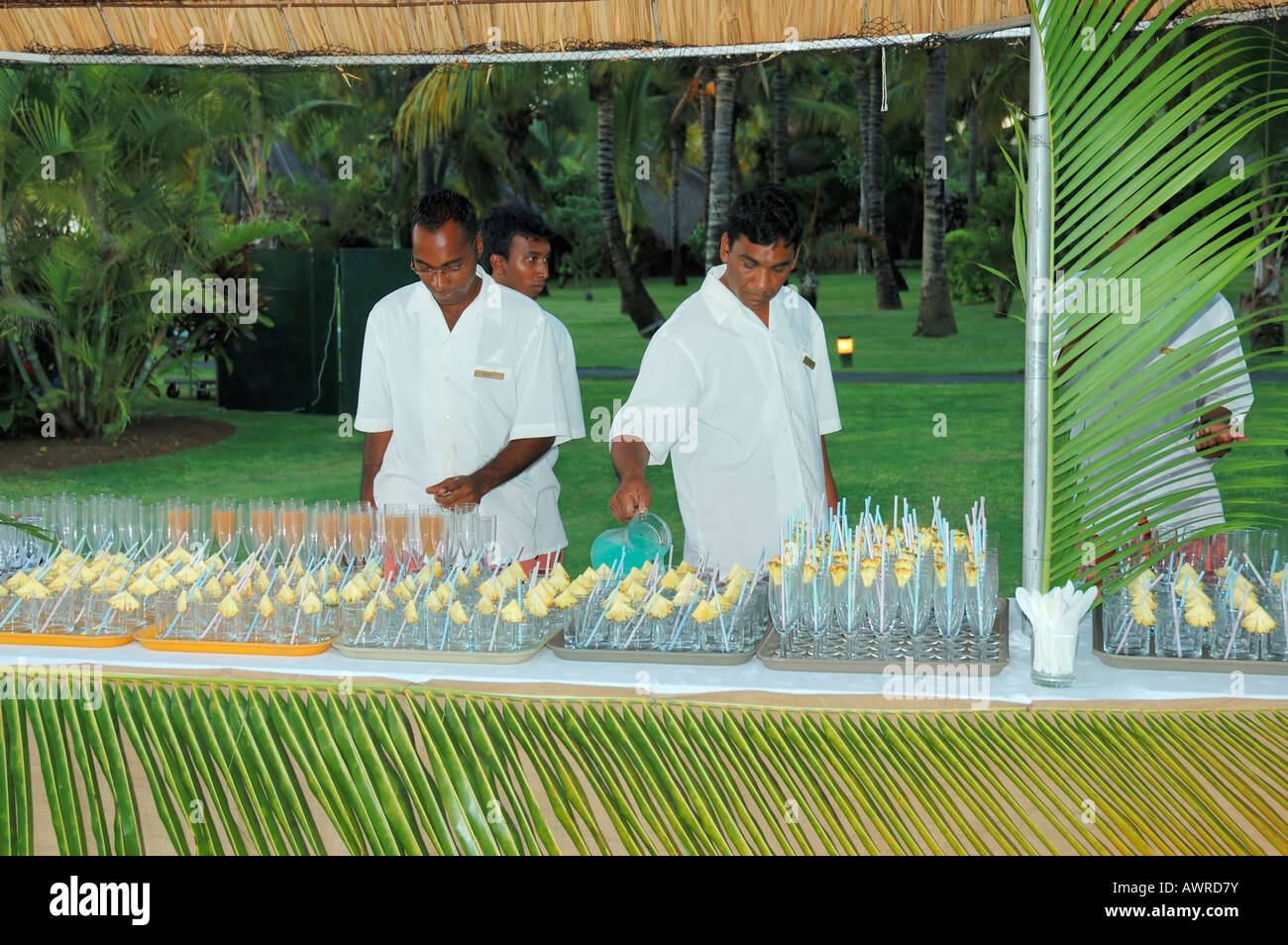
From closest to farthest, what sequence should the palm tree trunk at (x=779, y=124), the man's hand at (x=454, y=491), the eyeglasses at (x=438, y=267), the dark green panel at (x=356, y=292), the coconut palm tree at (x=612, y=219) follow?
the man's hand at (x=454, y=491), the eyeglasses at (x=438, y=267), the dark green panel at (x=356, y=292), the coconut palm tree at (x=612, y=219), the palm tree trunk at (x=779, y=124)

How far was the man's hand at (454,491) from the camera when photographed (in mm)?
3559

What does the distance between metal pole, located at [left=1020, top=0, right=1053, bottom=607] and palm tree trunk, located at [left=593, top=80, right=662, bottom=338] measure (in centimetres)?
1981

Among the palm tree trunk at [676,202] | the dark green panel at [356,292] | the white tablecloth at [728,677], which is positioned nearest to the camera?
the white tablecloth at [728,677]

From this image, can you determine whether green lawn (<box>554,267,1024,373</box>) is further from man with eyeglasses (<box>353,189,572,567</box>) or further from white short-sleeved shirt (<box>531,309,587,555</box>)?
man with eyeglasses (<box>353,189,572,567</box>)

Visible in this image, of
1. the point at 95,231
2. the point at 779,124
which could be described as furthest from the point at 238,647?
the point at 779,124

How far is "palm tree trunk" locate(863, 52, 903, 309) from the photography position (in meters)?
23.5

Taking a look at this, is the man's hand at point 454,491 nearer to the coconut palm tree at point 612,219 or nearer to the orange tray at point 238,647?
the orange tray at point 238,647

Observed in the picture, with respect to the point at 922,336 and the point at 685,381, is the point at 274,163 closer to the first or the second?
the point at 922,336

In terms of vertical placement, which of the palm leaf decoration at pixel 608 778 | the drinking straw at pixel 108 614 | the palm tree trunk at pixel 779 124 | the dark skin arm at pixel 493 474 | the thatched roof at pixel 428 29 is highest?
the palm tree trunk at pixel 779 124

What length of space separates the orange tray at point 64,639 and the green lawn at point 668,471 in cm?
548

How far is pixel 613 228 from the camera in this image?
22516mm

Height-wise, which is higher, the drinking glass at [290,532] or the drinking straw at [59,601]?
the drinking glass at [290,532]

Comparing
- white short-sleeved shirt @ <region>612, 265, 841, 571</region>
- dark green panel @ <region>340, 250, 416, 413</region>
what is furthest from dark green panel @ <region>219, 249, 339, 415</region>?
white short-sleeved shirt @ <region>612, 265, 841, 571</region>

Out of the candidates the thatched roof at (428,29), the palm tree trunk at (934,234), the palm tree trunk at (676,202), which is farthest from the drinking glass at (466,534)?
the palm tree trunk at (676,202)
